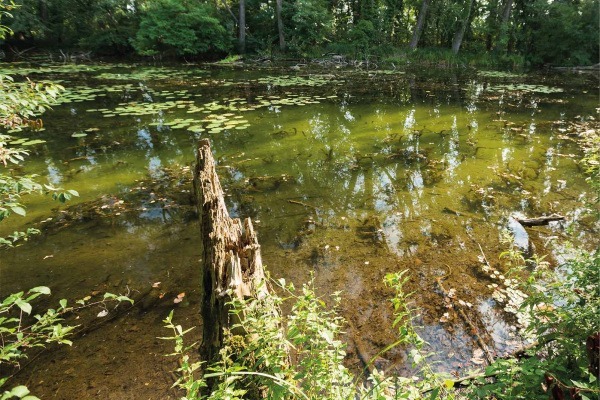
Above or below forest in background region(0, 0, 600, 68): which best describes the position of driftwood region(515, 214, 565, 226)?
below

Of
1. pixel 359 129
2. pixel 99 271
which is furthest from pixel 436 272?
Answer: pixel 359 129

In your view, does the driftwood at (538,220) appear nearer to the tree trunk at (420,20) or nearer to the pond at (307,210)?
the pond at (307,210)

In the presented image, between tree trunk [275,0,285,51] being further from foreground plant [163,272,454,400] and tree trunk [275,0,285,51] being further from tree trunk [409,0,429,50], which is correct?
foreground plant [163,272,454,400]

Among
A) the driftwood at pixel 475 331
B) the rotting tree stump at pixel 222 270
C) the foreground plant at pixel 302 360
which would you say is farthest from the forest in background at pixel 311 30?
the foreground plant at pixel 302 360

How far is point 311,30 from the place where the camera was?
59.8 ft

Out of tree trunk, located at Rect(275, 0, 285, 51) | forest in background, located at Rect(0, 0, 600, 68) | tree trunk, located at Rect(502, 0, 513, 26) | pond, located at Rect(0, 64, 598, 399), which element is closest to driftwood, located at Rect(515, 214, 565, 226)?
pond, located at Rect(0, 64, 598, 399)

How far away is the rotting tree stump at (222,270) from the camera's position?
58.6 inches

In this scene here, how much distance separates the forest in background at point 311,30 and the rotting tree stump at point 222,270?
17.5 m

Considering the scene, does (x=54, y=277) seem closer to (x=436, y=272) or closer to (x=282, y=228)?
(x=282, y=228)

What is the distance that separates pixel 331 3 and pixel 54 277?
24874 mm

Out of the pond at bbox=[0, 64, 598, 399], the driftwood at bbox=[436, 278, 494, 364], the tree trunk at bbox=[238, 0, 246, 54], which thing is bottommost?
the driftwood at bbox=[436, 278, 494, 364]

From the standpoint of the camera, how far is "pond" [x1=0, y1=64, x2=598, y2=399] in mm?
2225

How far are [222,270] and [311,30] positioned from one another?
19.3m

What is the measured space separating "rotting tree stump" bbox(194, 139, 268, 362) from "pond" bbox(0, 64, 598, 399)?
702mm
